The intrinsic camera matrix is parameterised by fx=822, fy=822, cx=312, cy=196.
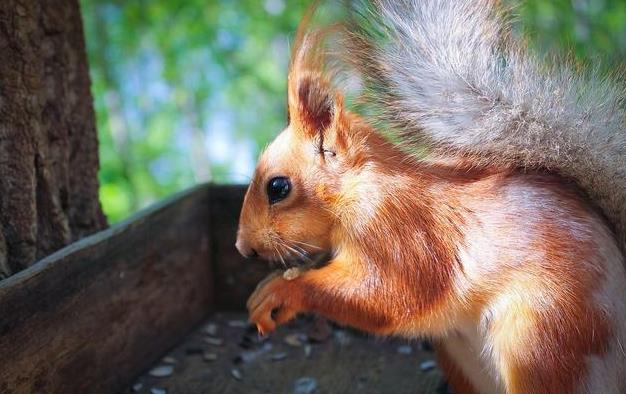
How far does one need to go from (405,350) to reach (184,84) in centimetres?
270

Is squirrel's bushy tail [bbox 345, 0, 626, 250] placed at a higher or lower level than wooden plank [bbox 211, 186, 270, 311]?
higher

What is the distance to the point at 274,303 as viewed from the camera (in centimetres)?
148

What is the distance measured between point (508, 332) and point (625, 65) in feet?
1.71

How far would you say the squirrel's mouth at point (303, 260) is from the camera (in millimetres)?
1542

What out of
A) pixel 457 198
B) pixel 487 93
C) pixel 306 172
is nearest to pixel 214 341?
pixel 306 172

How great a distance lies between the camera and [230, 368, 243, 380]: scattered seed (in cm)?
189

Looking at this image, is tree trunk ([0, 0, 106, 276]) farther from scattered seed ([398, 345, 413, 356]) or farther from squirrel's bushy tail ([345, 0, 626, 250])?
scattered seed ([398, 345, 413, 356])

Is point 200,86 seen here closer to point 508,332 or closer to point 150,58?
point 150,58

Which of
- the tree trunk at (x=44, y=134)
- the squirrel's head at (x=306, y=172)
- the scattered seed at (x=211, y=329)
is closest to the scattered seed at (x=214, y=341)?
the scattered seed at (x=211, y=329)

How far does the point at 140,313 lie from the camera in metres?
1.86

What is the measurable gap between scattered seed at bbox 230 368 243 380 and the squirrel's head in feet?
1.57

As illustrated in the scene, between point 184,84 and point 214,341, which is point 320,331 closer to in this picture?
point 214,341

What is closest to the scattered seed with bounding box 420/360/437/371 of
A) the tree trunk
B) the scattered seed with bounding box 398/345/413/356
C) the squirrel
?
the scattered seed with bounding box 398/345/413/356

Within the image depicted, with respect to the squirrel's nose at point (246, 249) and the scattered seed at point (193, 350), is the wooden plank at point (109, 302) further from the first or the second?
the squirrel's nose at point (246, 249)
